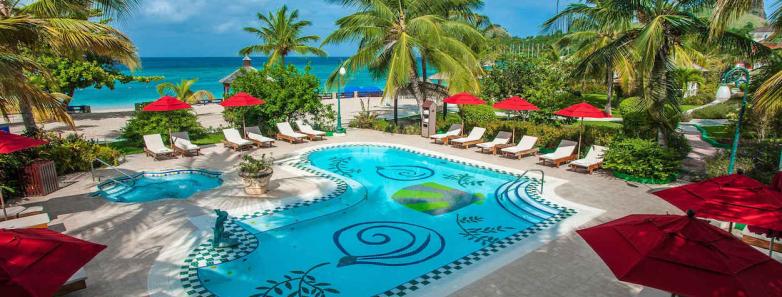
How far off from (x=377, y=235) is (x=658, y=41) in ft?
26.1

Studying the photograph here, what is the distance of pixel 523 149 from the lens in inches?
618

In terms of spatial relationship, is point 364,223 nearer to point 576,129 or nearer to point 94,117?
point 576,129

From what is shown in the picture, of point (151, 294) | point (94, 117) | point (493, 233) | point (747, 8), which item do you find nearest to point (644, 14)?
point (747, 8)

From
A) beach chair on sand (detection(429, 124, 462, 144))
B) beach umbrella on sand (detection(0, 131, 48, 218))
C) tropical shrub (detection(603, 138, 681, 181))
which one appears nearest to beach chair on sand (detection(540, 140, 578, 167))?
tropical shrub (detection(603, 138, 681, 181))

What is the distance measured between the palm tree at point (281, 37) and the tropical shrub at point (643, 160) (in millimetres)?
19328

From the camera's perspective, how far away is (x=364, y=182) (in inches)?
512

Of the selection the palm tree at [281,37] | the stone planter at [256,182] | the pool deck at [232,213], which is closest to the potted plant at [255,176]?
the stone planter at [256,182]

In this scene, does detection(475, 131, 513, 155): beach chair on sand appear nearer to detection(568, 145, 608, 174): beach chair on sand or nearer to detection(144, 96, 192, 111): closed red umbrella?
detection(568, 145, 608, 174): beach chair on sand

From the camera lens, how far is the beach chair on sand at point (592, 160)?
43.5 ft

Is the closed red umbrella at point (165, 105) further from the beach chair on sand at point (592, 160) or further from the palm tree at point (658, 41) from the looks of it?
the beach chair on sand at point (592, 160)

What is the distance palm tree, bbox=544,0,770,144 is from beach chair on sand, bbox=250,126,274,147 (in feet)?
37.2

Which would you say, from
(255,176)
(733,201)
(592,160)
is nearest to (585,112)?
(592,160)

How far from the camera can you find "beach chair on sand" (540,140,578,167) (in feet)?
46.5

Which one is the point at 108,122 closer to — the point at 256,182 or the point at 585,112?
the point at 256,182
